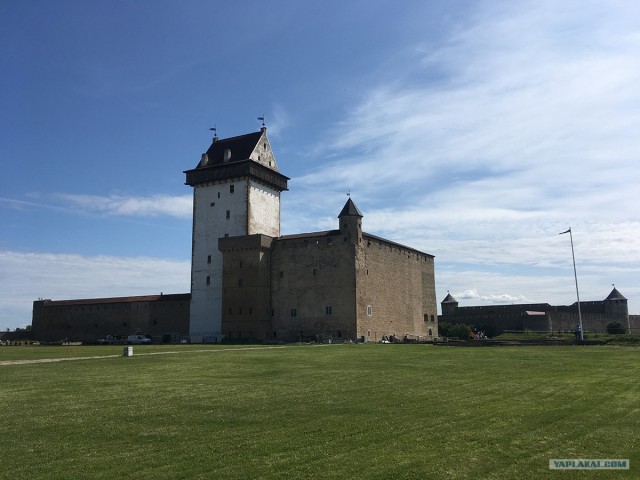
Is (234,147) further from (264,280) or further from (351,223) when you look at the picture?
(351,223)

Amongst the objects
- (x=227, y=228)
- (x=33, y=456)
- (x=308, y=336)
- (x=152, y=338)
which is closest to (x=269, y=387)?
(x=33, y=456)

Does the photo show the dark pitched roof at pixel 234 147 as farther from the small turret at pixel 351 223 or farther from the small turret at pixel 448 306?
the small turret at pixel 448 306

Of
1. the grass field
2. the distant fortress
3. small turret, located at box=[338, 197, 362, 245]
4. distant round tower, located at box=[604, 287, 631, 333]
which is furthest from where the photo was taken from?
distant round tower, located at box=[604, 287, 631, 333]

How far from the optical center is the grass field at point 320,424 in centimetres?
703

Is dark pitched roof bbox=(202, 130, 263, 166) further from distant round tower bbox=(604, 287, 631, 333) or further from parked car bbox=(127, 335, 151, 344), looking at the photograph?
distant round tower bbox=(604, 287, 631, 333)

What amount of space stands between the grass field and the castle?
96.3ft

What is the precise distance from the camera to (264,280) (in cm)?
4791

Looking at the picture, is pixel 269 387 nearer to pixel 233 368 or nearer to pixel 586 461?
pixel 233 368

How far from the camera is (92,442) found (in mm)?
A: 8305

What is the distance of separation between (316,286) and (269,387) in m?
32.6

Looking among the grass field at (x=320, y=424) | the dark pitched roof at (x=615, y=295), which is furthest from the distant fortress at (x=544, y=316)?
the grass field at (x=320, y=424)

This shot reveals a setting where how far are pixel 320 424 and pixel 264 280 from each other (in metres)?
39.1

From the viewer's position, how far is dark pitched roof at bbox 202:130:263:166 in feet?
173

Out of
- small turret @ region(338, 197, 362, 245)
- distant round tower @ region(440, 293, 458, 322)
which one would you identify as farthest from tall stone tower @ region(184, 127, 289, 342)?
distant round tower @ region(440, 293, 458, 322)
